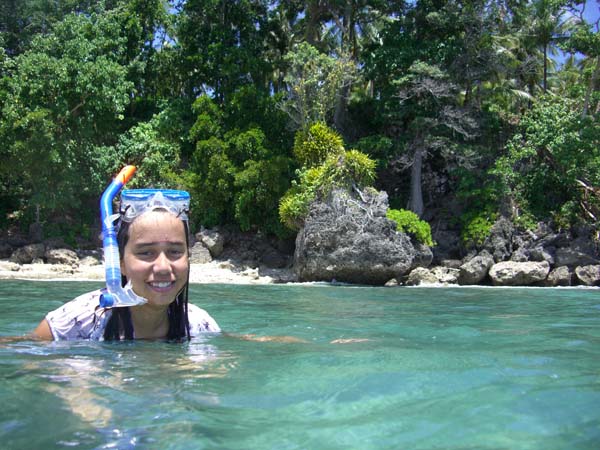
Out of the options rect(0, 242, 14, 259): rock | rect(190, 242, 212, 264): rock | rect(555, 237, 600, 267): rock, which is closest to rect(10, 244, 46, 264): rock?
rect(0, 242, 14, 259): rock

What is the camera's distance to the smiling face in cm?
304

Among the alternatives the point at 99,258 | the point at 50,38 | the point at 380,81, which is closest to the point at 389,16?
the point at 380,81

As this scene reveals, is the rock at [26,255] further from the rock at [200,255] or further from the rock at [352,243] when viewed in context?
the rock at [352,243]

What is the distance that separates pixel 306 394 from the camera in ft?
8.24

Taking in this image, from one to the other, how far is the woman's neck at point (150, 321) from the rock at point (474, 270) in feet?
45.4

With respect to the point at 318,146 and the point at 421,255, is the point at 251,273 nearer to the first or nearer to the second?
the point at 318,146

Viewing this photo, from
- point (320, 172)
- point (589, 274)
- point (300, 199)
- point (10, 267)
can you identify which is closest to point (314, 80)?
point (320, 172)

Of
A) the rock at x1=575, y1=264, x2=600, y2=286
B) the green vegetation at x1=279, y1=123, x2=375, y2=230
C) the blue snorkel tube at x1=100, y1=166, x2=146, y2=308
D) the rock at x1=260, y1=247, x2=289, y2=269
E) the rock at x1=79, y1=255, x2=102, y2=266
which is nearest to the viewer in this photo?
the blue snorkel tube at x1=100, y1=166, x2=146, y2=308

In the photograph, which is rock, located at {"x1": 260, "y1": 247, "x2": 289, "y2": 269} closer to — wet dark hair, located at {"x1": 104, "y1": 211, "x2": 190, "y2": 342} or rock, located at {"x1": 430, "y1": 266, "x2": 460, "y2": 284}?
rock, located at {"x1": 430, "y1": 266, "x2": 460, "y2": 284}

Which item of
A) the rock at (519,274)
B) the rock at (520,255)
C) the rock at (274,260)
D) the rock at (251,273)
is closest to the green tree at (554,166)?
the rock at (520,255)

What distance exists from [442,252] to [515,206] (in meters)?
2.65

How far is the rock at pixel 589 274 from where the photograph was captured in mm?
15664

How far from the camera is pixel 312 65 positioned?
19.2 metres

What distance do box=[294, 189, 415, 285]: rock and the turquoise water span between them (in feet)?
38.5
